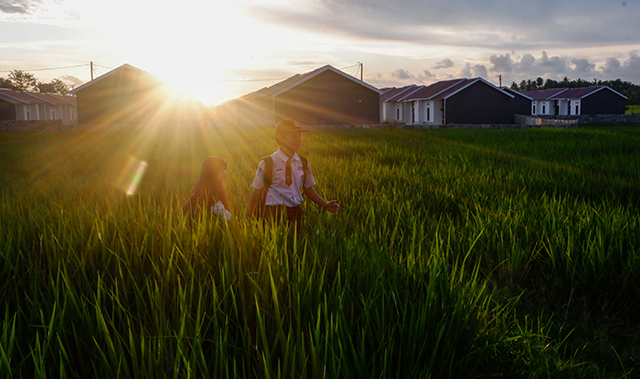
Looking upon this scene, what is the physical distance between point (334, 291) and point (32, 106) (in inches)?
2446

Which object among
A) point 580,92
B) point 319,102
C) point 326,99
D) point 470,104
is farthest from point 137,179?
point 580,92

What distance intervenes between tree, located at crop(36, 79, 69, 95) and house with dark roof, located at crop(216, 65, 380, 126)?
280 ft

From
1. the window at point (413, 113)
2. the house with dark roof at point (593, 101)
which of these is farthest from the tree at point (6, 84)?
the house with dark roof at point (593, 101)

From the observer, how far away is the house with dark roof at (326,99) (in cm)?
3381

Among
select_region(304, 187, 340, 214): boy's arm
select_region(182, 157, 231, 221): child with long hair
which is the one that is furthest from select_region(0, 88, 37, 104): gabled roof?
select_region(304, 187, 340, 214): boy's arm

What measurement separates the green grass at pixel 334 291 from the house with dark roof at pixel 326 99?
27.6m

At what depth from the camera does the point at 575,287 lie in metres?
3.48

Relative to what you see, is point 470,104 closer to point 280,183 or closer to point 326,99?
point 326,99

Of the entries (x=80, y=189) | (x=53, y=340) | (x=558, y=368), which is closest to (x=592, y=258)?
(x=558, y=368)

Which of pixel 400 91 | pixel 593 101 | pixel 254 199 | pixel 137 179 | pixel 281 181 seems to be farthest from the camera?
pixel 400 91

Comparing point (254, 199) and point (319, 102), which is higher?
point (319, 102)

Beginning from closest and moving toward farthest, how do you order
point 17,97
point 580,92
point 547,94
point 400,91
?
point 17,97, point 580,92, point 400,91, point 547,94

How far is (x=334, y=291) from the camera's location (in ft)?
7.74

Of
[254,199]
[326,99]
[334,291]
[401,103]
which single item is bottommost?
[334,291]
